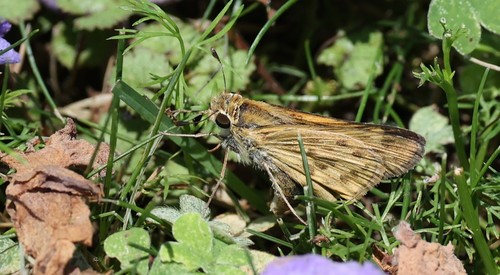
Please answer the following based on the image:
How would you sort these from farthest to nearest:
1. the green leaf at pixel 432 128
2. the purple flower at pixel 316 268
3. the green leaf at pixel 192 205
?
the green leaf at pixel 432 128, the green leaf at pixel 192 205, the purple flower at pixel 316 268

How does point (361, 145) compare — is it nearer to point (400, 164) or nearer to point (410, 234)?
point (400, 164)

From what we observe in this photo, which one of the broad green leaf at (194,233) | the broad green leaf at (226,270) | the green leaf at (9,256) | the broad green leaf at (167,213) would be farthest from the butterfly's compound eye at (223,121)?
the green leaf at (9,256)

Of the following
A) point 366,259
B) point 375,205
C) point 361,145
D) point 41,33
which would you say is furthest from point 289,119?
point 41,33

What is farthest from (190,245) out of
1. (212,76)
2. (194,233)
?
(212,76)

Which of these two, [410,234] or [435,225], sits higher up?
[410,234]

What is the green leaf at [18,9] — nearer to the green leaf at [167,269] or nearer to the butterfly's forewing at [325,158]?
the butterfly's forewing at [325,158]

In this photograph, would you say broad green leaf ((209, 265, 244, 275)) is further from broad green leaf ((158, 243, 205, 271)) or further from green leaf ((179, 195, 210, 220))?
green leaf ((179, 195, 210, 220))
